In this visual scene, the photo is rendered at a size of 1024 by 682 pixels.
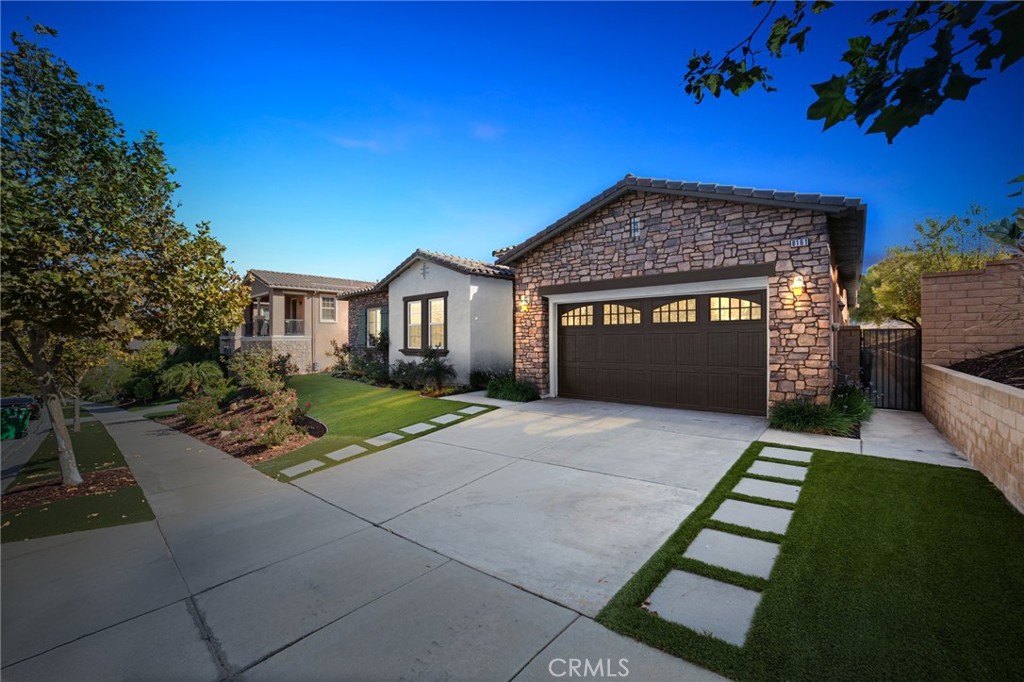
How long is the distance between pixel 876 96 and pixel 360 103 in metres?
11.8

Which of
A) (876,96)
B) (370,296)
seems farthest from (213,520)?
(370,296)

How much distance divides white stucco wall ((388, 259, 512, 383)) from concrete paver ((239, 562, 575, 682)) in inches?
397

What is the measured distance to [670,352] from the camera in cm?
959

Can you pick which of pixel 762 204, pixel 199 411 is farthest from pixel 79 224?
pixel 762 204

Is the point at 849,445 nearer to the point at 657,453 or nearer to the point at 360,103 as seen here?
the point at 657,453

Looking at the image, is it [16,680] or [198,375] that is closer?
[16,680]

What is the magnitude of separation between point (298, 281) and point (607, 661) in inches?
968

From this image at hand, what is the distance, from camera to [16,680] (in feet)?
8.66

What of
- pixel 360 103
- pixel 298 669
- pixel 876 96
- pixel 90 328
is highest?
pixel 360 103

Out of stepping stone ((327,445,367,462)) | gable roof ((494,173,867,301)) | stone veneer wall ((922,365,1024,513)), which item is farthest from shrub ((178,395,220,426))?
stone veneer wall ((922,365,1024,513))

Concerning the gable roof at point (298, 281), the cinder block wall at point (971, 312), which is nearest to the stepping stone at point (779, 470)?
the cinder block wall at point (971, 312)

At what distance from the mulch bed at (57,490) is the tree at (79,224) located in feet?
2.32

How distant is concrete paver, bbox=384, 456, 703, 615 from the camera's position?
3.40 m

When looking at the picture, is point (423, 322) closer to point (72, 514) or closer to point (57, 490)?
point (57, 490)
